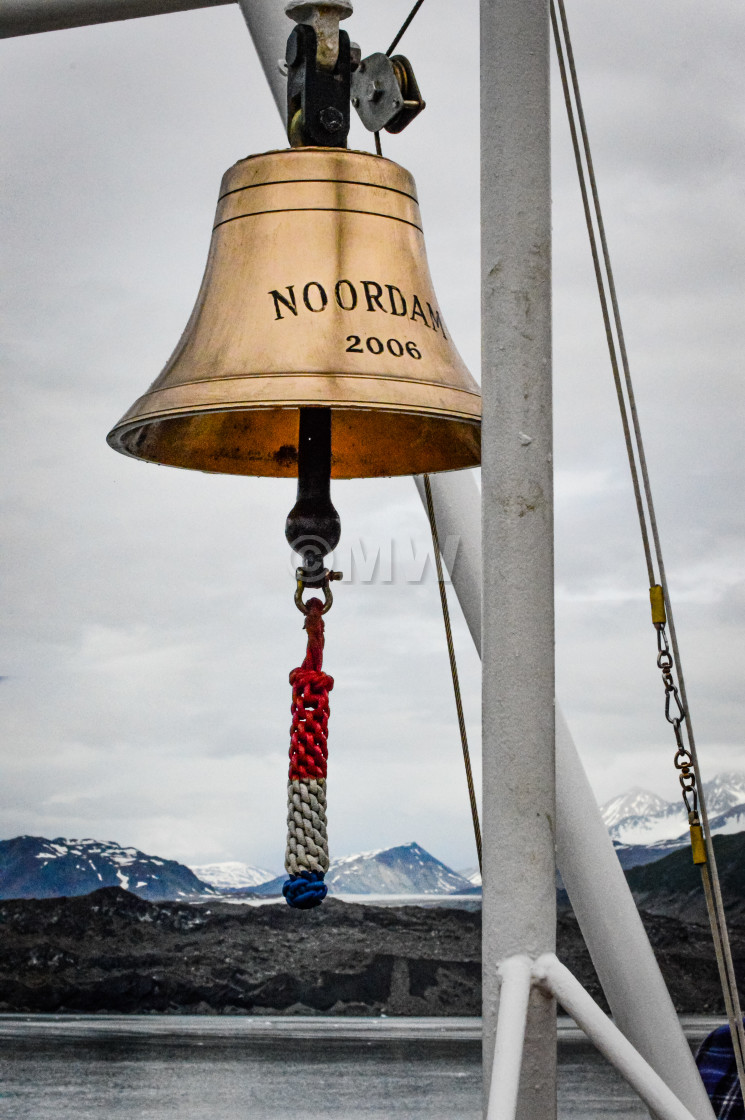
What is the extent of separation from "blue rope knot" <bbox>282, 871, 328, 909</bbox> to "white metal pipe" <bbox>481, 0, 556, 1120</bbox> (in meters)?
0.22

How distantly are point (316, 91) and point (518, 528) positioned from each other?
72 centimetres

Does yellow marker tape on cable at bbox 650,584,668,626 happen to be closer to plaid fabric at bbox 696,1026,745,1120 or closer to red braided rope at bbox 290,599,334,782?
red braided rope at bbox 290,599,334,782

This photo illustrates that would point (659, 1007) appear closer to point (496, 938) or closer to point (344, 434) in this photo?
point (496, 938)

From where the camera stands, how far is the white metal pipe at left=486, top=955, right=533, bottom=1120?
179 cm

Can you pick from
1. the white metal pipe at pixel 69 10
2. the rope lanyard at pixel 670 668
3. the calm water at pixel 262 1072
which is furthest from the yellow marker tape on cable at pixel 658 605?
the calm water at pixel 262 1072

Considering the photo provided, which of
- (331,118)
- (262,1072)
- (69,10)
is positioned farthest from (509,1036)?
(262,1072)

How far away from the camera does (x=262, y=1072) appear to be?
67.9 meters

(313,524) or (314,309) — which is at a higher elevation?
(314,309)

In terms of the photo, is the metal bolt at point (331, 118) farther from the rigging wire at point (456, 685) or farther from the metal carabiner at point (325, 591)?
the rigging wire at point (456, 685)

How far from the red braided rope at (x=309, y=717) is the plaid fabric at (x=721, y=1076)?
2015 millimetres

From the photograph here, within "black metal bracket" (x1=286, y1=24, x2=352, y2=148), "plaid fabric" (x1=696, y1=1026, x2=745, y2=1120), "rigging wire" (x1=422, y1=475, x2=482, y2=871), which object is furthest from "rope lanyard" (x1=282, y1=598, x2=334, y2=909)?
"plaid fabric" (x1=696, y1=1026, x2=745, y2=1120)

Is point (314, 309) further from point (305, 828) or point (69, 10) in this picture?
point (69, 10)

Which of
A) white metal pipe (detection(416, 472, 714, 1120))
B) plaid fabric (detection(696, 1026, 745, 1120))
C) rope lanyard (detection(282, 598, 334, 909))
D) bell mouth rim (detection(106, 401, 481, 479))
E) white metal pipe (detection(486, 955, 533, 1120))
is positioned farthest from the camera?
plaid fabric (detection(696, 1026, 745, 1120))

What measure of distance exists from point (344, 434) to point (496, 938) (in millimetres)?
993
